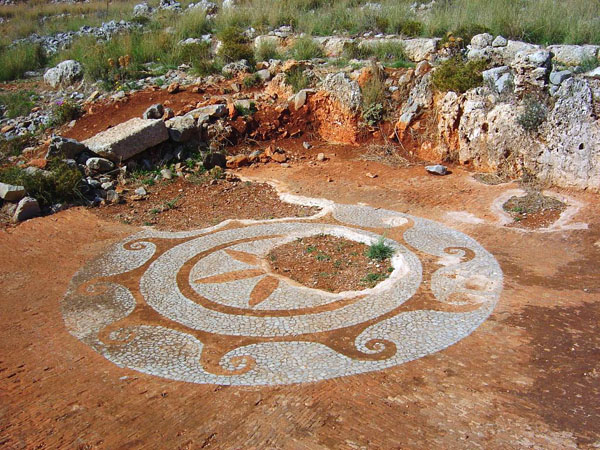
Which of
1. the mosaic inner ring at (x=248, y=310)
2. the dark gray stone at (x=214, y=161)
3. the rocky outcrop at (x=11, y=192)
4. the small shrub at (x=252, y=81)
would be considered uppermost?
the small shrub at (x=252, y=81)

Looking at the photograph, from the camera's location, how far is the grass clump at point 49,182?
9.77 m

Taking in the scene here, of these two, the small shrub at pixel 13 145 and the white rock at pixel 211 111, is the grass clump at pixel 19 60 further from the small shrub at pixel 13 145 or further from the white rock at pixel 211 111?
the white rock at pixel 211 111

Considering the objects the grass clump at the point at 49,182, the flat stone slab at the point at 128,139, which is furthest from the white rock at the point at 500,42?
the grass clump at the point at 49,182

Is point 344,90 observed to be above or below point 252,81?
below

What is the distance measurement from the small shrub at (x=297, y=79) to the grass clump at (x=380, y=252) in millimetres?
7386

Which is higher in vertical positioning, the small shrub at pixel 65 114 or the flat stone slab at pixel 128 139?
the small shrub at pixel 65 114

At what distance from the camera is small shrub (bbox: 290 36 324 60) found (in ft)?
50.7

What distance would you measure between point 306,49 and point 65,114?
709cm

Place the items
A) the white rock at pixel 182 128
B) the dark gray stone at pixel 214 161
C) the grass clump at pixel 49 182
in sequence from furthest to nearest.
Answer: the white rock at pixel 182 128, the dark gray stone at pixel 214 161, the grass clump at pixel 49 182

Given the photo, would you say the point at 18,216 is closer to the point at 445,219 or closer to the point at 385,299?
the point at 385,299

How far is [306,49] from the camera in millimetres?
15555

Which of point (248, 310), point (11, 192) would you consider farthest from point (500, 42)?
point (11, 192)

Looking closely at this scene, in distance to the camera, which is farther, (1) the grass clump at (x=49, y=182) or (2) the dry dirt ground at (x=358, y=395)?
(1) the grass clump at (x=49, y=182)

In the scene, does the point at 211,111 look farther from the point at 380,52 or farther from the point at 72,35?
the point at 72,35
